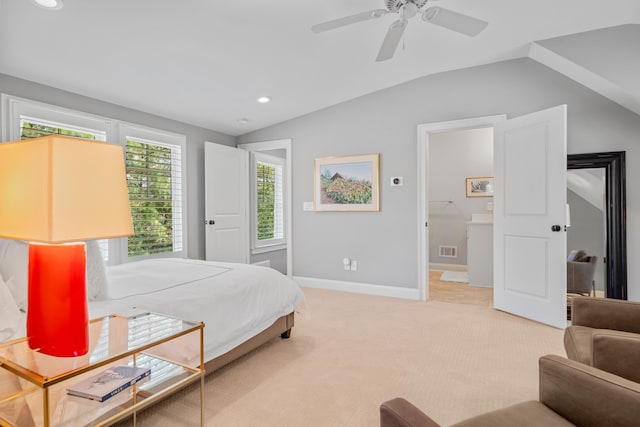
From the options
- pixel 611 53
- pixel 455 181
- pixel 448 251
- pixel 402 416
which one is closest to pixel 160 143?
pixel 402 416

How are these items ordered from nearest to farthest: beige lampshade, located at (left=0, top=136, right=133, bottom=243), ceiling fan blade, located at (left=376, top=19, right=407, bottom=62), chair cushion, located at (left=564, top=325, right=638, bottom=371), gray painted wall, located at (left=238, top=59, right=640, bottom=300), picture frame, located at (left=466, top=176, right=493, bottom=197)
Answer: beige lampshade, located at (left=0, top=136, right=133, bottom=243) < chair cushion, located at (left=564, top=325, right=638, bottom=371) < ceiling fan blade, located at (left=376, top=19, right=407, bottom=62) < gray painted wall, located at (left=238, top=59, right=640, bottom=300) < picture frame, located at (left=466, top=176, right=493, bottom=197)

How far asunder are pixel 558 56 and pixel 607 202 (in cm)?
147

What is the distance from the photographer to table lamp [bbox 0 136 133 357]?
106 centimetres

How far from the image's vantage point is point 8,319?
1.47 metres

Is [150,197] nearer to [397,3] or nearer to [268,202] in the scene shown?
[268,202]

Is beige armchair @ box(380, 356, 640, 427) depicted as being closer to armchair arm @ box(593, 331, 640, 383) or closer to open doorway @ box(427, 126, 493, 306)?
armchair arm @ box(593, 331, 640, 383)

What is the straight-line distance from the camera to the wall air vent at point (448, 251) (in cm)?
645

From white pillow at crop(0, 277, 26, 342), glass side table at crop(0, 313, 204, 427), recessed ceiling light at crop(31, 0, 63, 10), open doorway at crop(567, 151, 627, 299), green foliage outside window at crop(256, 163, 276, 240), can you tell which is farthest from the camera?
green foliage outside window at crop(256, 163, 276, 240)

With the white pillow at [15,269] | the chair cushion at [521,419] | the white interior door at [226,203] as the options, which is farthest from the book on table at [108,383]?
the white interior door at [226,203]

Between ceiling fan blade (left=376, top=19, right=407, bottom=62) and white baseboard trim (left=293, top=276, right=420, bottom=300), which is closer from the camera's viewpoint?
ceiling fan blade (left=376, top=19, right=407, bottom=62)

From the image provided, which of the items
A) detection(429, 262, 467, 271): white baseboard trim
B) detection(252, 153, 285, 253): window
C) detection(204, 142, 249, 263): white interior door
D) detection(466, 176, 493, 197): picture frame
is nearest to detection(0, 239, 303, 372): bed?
detection(204, 142, 249, 263): white interior door

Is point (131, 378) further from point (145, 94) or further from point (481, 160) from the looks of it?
point (481, 160)

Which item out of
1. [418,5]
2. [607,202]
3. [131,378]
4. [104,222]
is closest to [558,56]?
[607,202]

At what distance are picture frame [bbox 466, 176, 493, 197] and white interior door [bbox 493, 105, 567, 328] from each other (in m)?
2.55
